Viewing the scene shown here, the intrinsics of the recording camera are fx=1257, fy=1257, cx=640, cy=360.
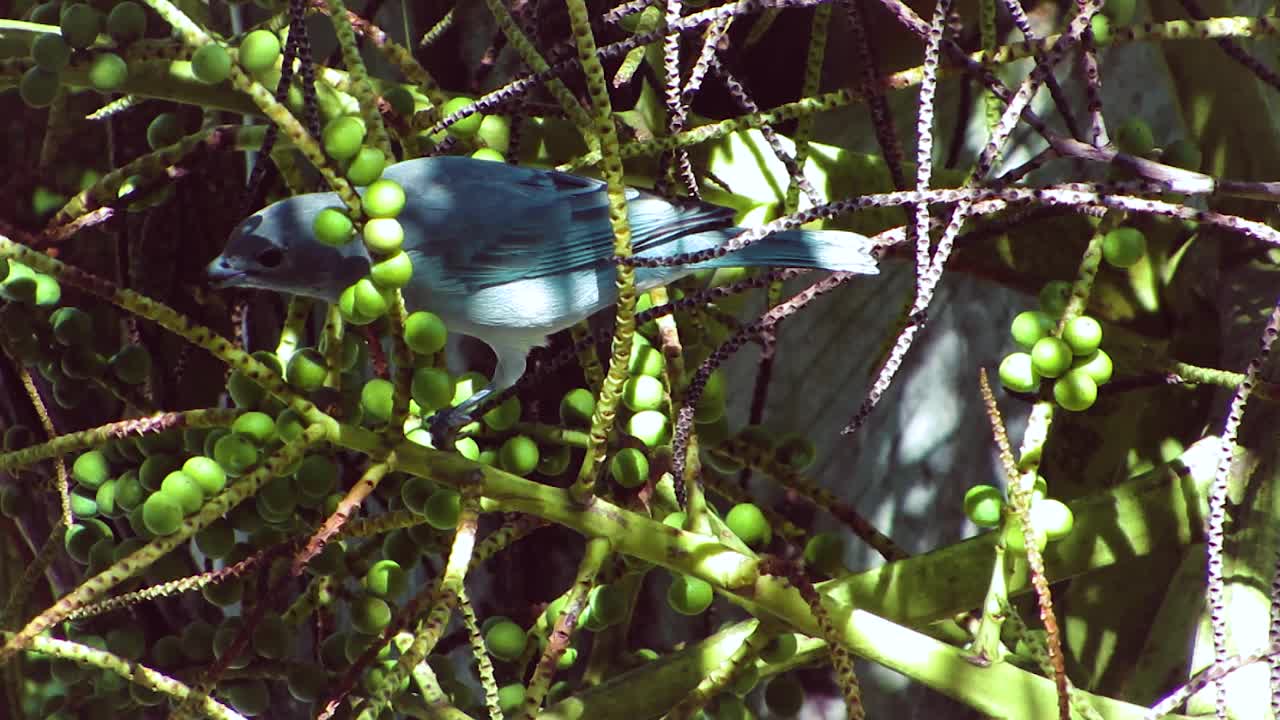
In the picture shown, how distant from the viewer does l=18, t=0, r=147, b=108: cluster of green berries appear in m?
0.55

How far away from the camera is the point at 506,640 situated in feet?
2.08

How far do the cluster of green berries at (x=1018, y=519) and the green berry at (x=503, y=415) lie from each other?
8.8 inches

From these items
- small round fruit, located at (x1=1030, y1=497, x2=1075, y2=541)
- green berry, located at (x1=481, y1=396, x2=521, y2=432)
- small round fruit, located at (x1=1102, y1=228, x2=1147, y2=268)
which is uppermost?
small round fruit, located at (x1=1102, y1=228, x2=1147, y2=268)

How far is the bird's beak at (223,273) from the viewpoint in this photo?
2.33 feet

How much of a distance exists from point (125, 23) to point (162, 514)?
230 millimetres

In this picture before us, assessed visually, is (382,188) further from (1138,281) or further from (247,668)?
(1138,281)

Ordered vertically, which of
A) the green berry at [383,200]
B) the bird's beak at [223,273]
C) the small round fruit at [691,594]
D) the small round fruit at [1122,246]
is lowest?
the small round fruit at [691,594]

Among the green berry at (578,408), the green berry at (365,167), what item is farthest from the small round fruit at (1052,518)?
the green berry at (365,167)

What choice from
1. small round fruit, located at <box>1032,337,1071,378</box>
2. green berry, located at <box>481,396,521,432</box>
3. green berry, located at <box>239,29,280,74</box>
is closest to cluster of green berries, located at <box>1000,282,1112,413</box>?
small round fruit, located at <box>1032,337,1071,378</box>

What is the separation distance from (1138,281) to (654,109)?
0.32 meters

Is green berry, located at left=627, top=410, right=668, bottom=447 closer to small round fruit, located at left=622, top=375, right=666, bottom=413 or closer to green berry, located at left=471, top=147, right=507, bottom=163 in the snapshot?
small round fruit, located at left=622, top=375, right=666, bottom=413

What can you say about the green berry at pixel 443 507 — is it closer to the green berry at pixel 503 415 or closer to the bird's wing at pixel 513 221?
the green berry at pixel 503 415

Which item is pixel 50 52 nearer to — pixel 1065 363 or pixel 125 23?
pixel 125 23

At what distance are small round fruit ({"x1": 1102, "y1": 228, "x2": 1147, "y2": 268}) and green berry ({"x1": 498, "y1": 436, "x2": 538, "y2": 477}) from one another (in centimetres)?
28
